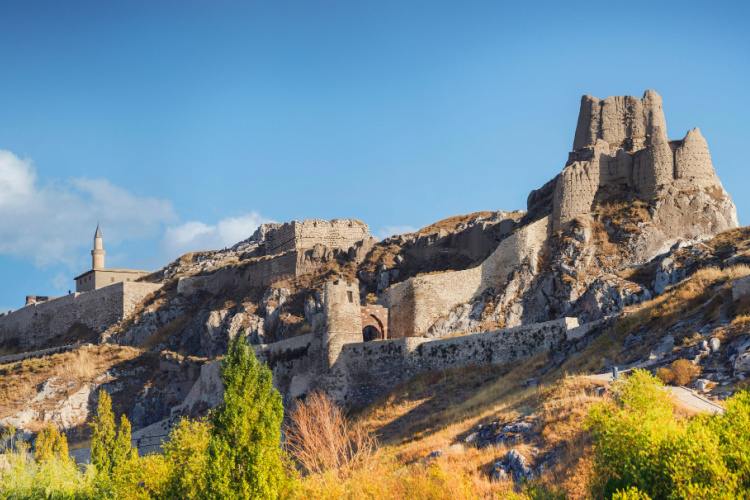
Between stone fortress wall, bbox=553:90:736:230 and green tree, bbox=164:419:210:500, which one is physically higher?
stone fortress wall, bbox=553:90:736:230

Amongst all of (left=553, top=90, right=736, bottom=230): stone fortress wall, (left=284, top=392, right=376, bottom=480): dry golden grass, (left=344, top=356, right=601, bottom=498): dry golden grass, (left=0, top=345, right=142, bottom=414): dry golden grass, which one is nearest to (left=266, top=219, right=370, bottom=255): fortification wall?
(left=0, top=345, right=142, bottom=414): dry golden grass

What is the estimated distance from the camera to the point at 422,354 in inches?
1534

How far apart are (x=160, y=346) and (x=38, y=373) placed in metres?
9.06

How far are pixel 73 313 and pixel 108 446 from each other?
42.7m

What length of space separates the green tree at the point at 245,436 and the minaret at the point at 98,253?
2327 inches

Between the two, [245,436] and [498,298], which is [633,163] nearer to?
[498,298]

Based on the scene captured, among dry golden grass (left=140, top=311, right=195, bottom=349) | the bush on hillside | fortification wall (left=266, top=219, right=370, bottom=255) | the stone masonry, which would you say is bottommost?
the bush on hillside

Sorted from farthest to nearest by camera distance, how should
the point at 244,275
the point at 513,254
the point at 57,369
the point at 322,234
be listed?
the point at 322,234, the point at 244,275, the point at 57,369, the point at 513,254

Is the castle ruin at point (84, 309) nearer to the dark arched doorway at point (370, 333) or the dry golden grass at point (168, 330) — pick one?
the dry golden grass at point (168, 330)

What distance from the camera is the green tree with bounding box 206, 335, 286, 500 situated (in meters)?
23.5

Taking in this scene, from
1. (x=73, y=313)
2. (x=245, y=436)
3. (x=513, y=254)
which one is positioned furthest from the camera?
(x=73, y=313)

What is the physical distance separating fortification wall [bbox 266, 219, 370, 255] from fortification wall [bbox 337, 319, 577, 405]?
2398 cm

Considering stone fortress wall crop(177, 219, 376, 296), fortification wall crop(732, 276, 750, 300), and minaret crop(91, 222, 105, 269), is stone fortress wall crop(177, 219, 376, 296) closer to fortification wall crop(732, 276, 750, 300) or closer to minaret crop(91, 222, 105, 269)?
minaret crop(91, 222, 105, 269)

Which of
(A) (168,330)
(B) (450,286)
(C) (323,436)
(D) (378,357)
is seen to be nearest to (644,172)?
(B) (450,286)
